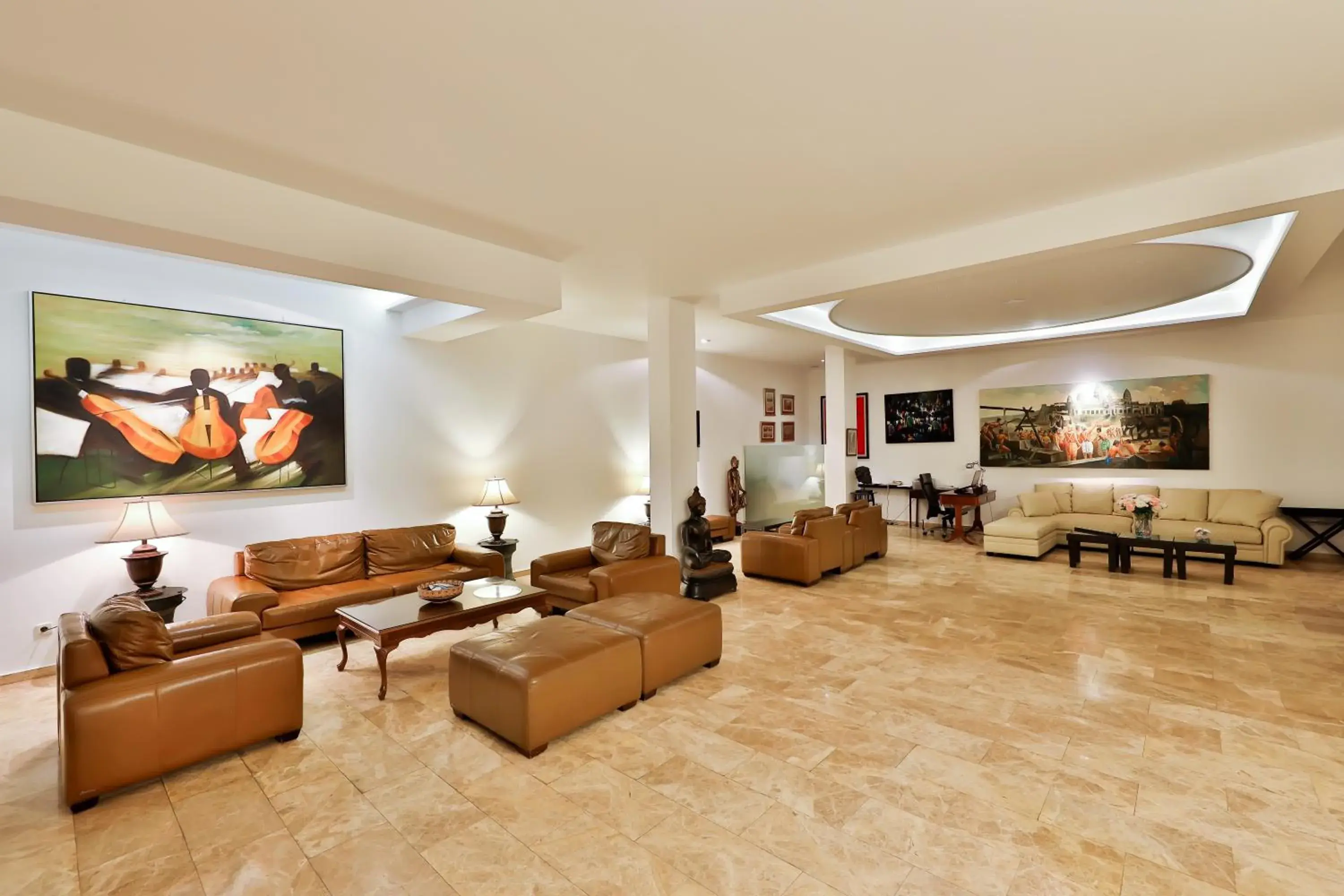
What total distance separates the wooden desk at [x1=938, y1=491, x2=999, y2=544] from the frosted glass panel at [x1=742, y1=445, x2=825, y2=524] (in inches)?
95.0

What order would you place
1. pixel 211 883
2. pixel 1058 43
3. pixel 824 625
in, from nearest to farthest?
1. pixel 211 883
2. pixel 1058 43
3. pixel 824 625

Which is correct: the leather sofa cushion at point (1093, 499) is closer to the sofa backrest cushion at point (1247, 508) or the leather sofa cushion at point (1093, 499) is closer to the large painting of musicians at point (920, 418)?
the sofa backrest cushion at point (1247, 508)

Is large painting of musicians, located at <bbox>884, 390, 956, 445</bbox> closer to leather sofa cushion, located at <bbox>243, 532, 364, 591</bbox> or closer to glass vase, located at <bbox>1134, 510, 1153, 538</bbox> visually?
glass vase, located at <bbox>1134, 510, 1153, 538</bbox>

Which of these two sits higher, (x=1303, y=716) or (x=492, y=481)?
(x=492, y=481)

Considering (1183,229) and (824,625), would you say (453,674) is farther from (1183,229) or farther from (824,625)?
(1183,229)

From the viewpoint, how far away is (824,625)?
4.89m

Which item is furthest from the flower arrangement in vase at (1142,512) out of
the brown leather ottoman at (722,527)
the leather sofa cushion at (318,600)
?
the leather sofa cushion at (318,600)

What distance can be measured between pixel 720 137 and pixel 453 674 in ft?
10.7

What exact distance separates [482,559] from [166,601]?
226cm

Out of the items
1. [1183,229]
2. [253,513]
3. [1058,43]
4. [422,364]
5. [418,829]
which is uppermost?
[1058,43]

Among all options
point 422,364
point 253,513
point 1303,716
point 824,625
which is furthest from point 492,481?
point 1303,716

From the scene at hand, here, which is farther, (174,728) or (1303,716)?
(1303,716)

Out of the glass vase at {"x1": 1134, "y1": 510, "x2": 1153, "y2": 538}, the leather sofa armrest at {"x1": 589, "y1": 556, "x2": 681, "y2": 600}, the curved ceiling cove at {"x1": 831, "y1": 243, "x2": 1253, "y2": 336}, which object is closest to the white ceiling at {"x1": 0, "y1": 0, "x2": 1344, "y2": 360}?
the curved ceiling cove at {"x1": 831, "y1": 243, "x2": 1253, "y2": 336}

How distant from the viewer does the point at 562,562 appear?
5.37 m
